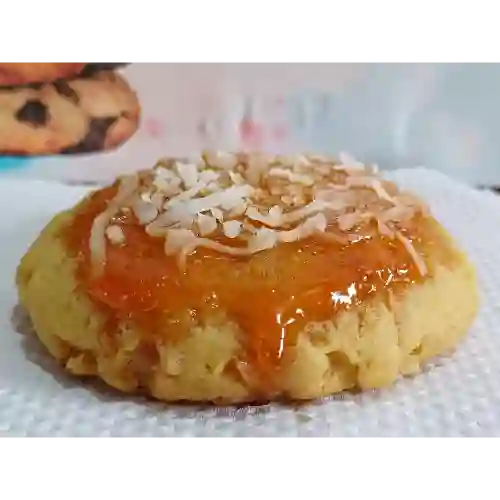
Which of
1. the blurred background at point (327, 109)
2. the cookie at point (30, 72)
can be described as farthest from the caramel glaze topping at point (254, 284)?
the blurred background at point (327, 109)

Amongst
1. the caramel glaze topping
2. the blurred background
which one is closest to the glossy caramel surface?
the caramel glaze topping

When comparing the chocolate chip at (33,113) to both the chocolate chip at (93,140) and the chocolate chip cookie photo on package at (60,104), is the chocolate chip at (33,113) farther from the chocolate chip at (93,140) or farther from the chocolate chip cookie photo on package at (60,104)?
the chocolate chip at (93,140)

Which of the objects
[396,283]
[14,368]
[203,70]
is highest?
[396,283]

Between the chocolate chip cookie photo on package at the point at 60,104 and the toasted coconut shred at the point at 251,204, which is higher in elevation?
the toasted coconut shred at the point at 251,204

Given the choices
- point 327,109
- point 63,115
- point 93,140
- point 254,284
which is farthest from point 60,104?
point 254,284

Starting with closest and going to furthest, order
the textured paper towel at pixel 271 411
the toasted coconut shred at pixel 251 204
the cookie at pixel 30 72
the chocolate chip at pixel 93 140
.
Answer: the textured paper towel at pixel 271 411 < the toasted coconut shred at pixel 251 204 < the cookie at pixel 30 72 < the chocolate chip at pixel 93 140

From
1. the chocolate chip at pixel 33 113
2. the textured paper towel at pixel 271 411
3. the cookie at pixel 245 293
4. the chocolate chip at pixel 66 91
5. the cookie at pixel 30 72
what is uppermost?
the cookie at pixel 245 293
